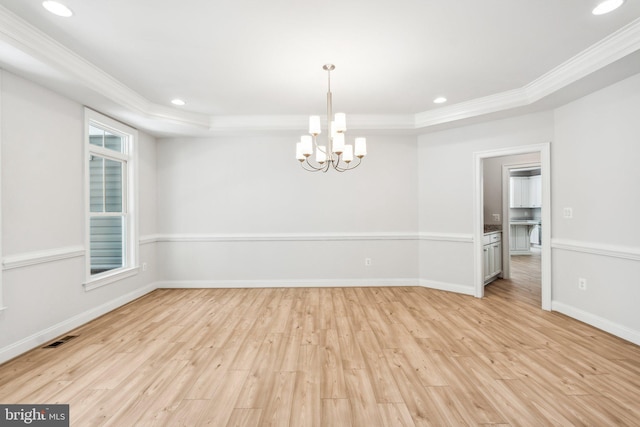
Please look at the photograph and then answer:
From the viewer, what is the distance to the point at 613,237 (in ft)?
10.00

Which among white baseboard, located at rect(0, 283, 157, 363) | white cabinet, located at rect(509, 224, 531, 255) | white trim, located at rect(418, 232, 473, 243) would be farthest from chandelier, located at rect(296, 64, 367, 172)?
white cabinet, located at rect(509, 224, 531, 255)

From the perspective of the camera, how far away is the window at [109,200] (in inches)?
145

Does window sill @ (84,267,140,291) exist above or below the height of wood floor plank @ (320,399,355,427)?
above

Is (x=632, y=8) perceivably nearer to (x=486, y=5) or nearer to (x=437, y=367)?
(x=486, y=5)

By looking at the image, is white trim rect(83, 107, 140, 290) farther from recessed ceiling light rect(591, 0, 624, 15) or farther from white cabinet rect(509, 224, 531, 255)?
white cabinet rect(509, 224, 531, 255)

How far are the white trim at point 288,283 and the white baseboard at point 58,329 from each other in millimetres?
830

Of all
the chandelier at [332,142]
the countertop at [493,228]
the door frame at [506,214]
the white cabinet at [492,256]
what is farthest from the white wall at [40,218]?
the door frame at [506,214]

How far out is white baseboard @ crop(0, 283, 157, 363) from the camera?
2.61 metres

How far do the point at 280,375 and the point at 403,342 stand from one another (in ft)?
4.14

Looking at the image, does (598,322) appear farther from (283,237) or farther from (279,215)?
(279,215)

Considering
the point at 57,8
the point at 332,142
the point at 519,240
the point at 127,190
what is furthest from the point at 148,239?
the point at 519,240

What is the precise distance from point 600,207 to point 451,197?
1.76 m

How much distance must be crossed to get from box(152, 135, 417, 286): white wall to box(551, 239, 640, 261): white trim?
1953mm

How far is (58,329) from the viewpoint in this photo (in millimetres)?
3084
